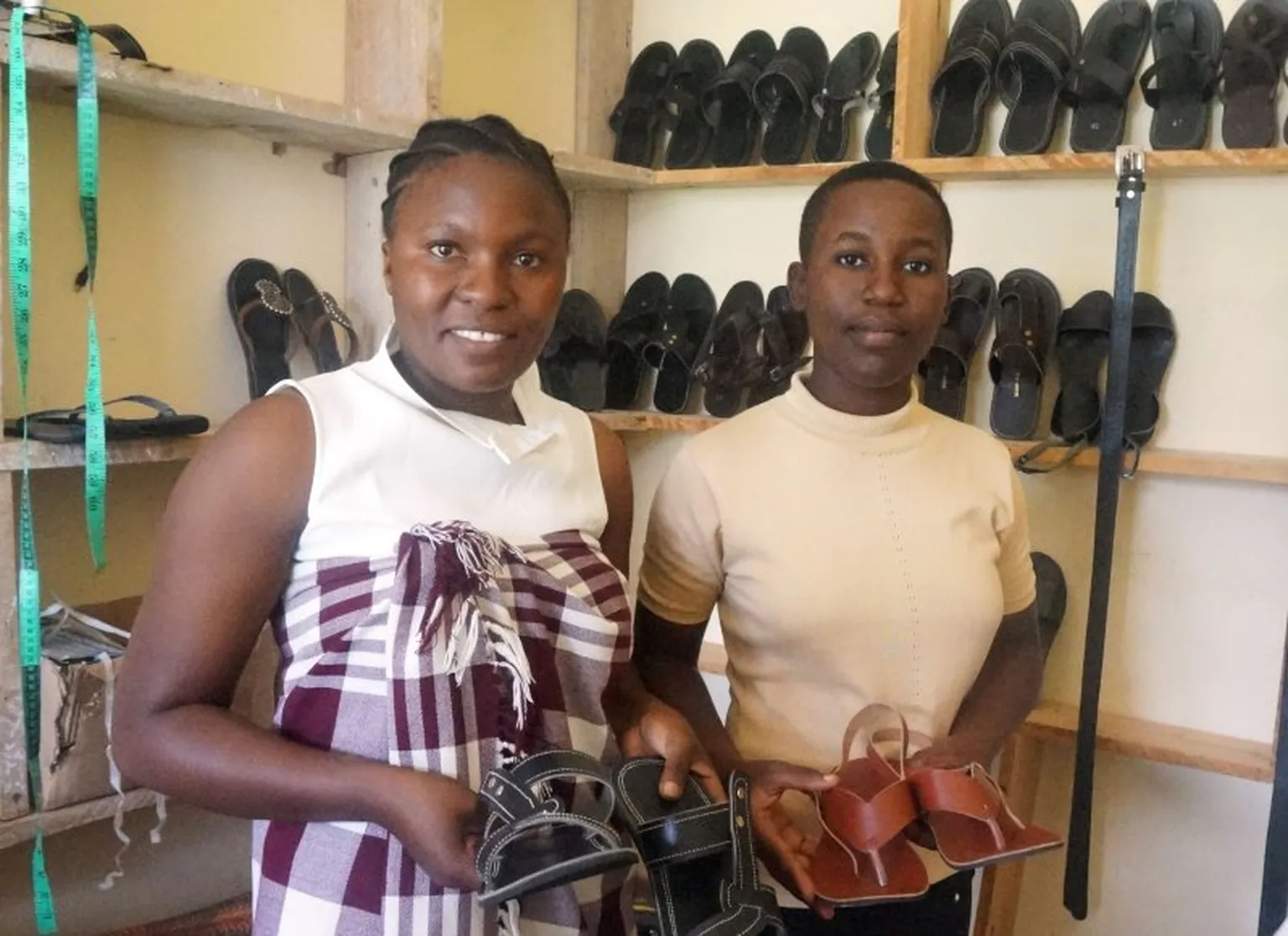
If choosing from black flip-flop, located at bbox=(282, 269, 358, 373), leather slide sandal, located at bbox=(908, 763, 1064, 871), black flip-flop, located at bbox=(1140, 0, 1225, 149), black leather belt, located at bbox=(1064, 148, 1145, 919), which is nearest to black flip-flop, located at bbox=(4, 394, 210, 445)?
Result: black flip-flop, located at bbox=(282, 269, 358, 373)

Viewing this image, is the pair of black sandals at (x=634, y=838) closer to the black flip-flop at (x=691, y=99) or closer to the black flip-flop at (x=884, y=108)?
the black flip-flop at (x=884, y=108)

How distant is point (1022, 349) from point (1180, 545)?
51cm

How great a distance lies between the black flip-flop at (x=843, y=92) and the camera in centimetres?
250

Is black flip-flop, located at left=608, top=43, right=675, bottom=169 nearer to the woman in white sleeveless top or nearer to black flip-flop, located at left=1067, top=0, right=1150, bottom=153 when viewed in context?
black flip-flop, located at left=1067, top=0, right=1150, bottom=153

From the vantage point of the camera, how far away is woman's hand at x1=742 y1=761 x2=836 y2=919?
1163mm

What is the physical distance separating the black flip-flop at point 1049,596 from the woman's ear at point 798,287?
110cm

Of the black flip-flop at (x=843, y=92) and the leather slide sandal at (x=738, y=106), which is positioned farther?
the leather slide sandal at (x=738, y=106)

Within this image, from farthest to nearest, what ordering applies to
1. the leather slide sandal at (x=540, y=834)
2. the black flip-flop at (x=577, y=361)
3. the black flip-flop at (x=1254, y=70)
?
the black flip-flop at (x=577, y=361) < the black flip-flop at (x=1254, y=70) < the leather slide sandal at (x=540, y=834)

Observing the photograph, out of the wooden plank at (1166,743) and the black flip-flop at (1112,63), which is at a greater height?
the black flip-flop at (1112,63)

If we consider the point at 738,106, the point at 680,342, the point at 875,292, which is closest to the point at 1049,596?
the point at 680,342

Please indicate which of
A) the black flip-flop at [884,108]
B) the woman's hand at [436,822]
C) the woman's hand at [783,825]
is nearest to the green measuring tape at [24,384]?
the woman's hand at [436,822]

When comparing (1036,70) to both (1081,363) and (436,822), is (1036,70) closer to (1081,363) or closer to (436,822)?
(1081,363)

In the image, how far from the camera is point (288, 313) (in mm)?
2066

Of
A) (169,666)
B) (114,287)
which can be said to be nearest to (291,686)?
(169,666)
